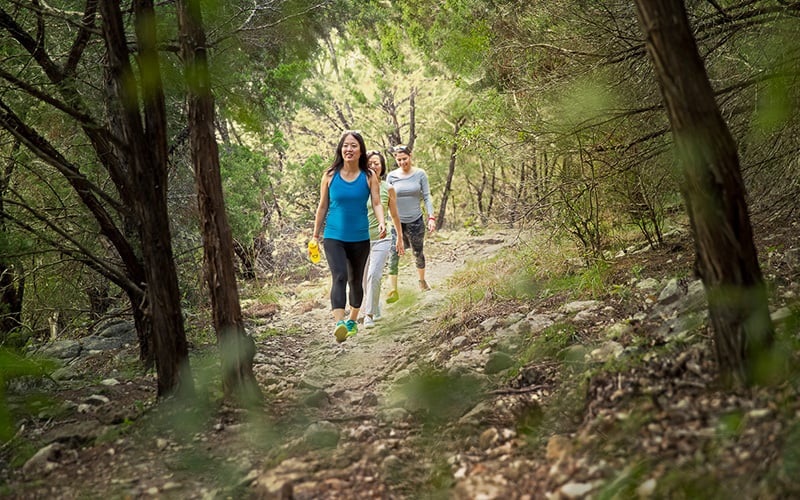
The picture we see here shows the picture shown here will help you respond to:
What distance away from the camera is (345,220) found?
6.46 metres

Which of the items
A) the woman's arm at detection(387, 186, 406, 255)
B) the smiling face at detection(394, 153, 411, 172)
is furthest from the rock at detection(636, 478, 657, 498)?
the smiling face at detection(394, 153, 411, 172)

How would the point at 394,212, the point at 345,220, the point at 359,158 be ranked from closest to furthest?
the point at 345,220, the point at 359,158, the point at 394,212

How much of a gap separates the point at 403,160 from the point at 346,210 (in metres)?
2.81

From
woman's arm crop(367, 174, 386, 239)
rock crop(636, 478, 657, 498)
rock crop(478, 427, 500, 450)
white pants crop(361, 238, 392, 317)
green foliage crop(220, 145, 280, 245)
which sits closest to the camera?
rock crop(636, 478, 657, 498)

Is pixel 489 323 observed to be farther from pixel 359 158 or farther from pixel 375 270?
pixel 359 158

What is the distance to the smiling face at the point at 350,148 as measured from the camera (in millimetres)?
6480

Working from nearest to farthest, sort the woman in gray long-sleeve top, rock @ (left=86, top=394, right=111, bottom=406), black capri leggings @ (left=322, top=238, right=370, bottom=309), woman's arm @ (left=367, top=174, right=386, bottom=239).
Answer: rock @ (left=86, top=394, right=111, bottom=406), black capri leggings @ (left=322, top=238, right=370, bottom=309), woman's arm @ (left=367, top=174, right=386, bottom=239), the woman in gray long-sleeve top

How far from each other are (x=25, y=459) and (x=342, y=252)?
11.0 feet

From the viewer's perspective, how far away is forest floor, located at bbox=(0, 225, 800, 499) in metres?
2.68

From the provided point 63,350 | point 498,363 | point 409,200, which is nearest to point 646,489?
point 498,363

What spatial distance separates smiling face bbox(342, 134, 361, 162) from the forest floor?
6.88 ft

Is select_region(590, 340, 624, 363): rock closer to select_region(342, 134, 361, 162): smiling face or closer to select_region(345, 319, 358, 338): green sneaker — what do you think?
select_region(345, 319, 358, 338): green sneaker

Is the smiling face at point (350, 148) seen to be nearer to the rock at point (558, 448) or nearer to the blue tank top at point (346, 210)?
the blue tank top at point (346, 210)

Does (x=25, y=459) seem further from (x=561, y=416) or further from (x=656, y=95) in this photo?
(x=656, y=95)
